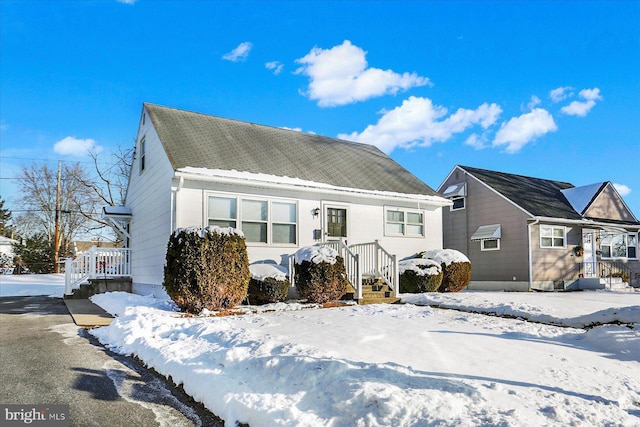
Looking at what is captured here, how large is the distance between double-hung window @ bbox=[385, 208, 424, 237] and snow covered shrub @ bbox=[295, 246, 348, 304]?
Answer: 443 centimetres

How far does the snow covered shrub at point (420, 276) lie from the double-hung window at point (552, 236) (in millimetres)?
8027

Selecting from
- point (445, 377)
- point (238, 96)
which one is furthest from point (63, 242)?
point (445, 377)

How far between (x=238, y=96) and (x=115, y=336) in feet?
38.4

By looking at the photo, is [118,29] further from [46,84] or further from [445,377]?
[445,377]

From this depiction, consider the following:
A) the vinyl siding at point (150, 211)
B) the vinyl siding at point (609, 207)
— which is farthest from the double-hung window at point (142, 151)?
the vinyl siding at point (609, 207)

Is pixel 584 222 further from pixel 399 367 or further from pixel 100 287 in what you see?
pixel 100 287

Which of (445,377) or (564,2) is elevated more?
(564,2)

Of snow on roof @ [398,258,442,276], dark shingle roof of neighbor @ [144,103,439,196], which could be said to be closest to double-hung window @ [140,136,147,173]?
dark shingle roof of neighbor @ [144,103,439,196]

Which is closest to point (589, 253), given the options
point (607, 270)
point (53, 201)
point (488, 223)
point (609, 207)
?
point (607, 270)

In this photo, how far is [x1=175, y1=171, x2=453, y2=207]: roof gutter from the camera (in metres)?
11.6

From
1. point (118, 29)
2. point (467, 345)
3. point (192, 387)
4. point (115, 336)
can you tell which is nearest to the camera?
point (192, 387)

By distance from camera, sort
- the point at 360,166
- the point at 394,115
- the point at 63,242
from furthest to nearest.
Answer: the point at 63,242, the point at 394,115, the point at 360,166

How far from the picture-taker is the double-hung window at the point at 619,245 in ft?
70.1

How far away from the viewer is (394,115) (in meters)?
20.9
